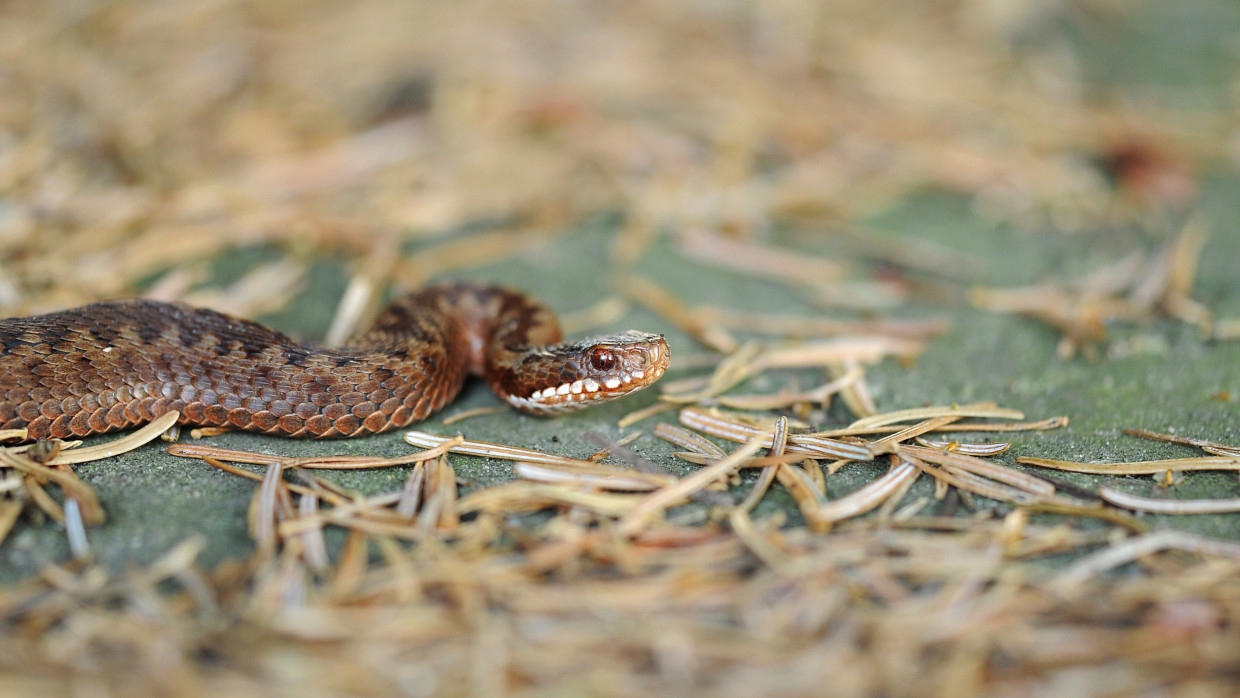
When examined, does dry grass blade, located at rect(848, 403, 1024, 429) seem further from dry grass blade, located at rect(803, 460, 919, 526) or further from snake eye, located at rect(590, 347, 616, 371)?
snake eye, located at rect(590, 347, 616, 371)

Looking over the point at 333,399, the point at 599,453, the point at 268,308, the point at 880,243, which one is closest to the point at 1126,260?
the point at 880,243

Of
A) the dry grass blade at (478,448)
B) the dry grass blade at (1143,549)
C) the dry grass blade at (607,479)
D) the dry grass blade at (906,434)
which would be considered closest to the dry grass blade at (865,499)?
the dry grass blade at (906,434)

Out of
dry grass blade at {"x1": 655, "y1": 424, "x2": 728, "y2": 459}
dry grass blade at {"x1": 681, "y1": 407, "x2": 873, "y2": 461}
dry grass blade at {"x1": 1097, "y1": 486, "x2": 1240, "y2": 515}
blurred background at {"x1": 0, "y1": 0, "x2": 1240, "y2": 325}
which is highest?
blurred background at {"x1": 0, "y1": 0, "x2": 1240, "y2": 325}

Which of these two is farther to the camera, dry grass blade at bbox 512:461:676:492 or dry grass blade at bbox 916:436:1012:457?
dry grass blade at bbox 916:436:1012:457

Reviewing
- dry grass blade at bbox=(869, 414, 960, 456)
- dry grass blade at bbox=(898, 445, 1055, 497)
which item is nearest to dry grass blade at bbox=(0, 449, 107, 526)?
dry grass blade at bbox=(869, 414, 960, 456)

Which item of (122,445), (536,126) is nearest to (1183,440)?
(122,445)

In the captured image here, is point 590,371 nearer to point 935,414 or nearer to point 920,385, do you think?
point 935,414

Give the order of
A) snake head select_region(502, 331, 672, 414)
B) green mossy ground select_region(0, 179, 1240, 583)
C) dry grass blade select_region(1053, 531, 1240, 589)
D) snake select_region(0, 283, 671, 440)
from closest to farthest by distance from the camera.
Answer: dry grass blade select_region(1053, 531, 1240, 589)
green mossy ground select_region(0, 179, 1240, 583)
snake select_region(0, 283, 671, 440)
snake head select_region(502, 331, 672, 414)
